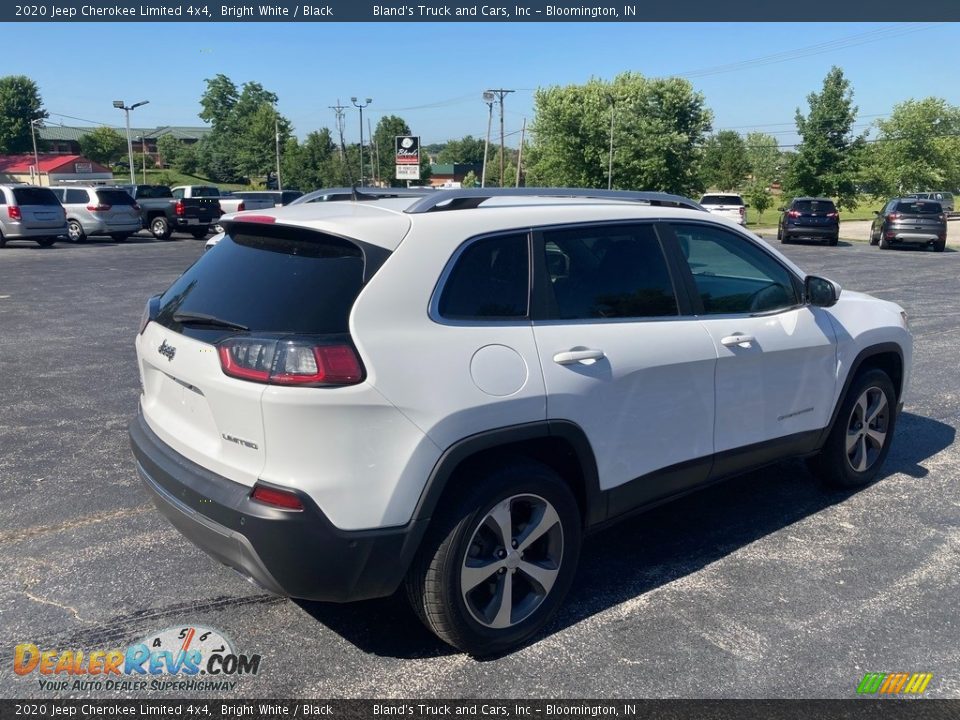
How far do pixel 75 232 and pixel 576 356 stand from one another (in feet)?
85.1

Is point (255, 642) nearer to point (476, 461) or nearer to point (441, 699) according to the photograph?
point (441, 699)

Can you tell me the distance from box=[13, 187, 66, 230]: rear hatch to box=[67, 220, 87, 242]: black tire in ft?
5.96

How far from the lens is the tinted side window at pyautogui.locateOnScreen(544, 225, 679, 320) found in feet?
11.6

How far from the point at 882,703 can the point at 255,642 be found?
238 cm

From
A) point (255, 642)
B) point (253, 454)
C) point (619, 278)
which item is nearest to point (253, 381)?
point (253, 454)

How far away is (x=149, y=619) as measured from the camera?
349 cm

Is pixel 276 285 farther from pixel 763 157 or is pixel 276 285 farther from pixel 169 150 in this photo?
pixel 169 150

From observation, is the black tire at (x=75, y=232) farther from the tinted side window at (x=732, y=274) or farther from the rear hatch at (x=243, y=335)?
the tinted side window at (x=732, y=274)

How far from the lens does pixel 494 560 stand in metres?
3.27

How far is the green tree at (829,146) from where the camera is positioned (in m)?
49.2

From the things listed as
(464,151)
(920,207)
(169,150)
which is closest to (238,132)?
(169,150)

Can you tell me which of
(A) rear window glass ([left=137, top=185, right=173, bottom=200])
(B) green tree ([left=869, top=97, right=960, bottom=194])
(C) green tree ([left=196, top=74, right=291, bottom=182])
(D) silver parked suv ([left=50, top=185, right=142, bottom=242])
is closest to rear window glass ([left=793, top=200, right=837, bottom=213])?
(D) silver parked suv ([left=50, top=185, right=142, bottom=242])

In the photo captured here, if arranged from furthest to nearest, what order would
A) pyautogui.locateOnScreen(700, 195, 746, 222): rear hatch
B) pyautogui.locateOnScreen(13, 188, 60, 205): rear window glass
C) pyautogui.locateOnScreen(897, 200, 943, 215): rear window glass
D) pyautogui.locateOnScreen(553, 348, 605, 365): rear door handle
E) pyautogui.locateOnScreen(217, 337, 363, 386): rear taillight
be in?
1. pyautogui.locateOnScreen(700, 195, 746, 222): rear hatch
2. pyautogui.locateOnScreen(897, 200, 943, 215): rear window glass
3. pyautogui.locateOnScreen(13, 188, 60, 205): rear window glass
4. pyautogui.locateOnScreen(553, 348, 605, 365): rear door handle
5. pyautogui.locateOnScreen(217, 337, 363, 386): rear taillight

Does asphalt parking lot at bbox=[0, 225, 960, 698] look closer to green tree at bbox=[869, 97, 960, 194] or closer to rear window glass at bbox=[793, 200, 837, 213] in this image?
rear window glass at bbox=[793, 200, 837, 213]
